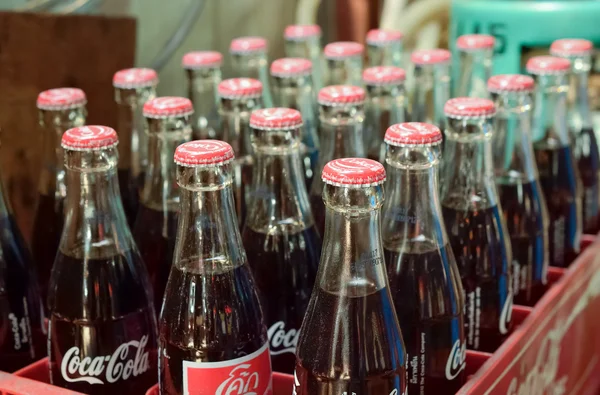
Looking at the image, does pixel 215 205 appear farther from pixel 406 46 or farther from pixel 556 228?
pixel 406 46

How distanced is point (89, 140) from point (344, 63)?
20.5 inches

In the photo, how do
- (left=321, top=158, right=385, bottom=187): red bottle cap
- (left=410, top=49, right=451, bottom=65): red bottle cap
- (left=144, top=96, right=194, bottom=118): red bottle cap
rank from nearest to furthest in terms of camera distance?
(left=321, top=158, right=385, bottom=187): red bottle cap
(left=144, top=96, right=194, bottom=118): red bottle cap
(left=410, top=49, right=451, bottom=65): red bottle cap

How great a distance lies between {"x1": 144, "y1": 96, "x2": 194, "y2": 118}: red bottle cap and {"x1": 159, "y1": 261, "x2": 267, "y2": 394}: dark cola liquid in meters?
0.19

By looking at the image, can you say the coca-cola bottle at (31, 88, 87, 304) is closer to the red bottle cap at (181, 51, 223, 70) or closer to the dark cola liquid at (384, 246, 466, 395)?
the red bottle cap at (181, 51, 223, 70)

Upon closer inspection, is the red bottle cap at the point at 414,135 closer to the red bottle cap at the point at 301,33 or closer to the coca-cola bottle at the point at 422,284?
the coca-cola bottle at the point at 422,284

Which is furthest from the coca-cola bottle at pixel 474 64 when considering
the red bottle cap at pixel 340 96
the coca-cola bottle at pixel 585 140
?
the red bottle cap at pixel 340 96

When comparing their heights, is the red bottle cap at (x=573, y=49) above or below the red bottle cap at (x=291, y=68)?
above

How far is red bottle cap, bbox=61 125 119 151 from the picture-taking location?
684 millimetres

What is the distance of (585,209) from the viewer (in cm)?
115

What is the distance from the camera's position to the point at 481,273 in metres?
0.83

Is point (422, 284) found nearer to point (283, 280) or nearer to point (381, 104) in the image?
point (283, 280)

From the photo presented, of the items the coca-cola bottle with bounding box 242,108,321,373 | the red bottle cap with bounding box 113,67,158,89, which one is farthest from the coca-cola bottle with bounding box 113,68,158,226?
the coca-cola bottle with bounding box 242,108,321,373

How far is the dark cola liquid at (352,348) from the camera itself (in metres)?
0.62

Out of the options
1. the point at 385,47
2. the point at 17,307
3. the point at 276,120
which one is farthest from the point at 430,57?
the point at 17,307
